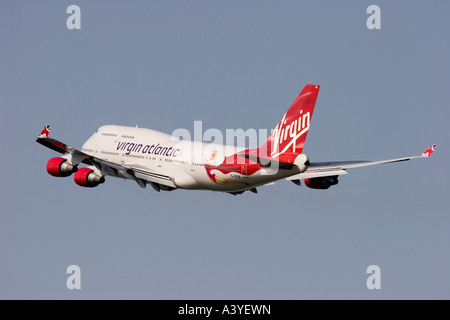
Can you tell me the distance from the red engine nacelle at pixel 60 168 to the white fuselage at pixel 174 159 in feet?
12.4

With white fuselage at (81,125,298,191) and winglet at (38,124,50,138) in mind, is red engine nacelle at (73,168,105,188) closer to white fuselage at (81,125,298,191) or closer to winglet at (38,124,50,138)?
white fuselage at (81,125,298,191)

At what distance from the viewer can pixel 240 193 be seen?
103 metres

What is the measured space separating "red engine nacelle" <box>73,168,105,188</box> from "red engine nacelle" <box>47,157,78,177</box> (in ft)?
3.24

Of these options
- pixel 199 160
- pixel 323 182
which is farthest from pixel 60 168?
pixel 323 182

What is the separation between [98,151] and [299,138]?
24197mm

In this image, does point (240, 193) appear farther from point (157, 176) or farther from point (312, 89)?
point (312, 89)

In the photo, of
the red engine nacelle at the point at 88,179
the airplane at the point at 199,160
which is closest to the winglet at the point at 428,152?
the airplane at the point at 199,160

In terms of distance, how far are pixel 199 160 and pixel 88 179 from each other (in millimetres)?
10681

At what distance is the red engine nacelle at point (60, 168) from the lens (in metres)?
105

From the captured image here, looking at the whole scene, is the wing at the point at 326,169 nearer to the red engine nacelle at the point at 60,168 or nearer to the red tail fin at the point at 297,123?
the red tail fin at the point at 297,123

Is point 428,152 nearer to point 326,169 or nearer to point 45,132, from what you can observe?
point 326,169

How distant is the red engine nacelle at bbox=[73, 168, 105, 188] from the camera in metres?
104

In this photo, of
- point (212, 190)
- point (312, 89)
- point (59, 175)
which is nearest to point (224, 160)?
point (212, 190)
